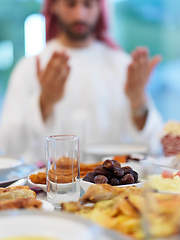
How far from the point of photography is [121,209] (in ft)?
1.10

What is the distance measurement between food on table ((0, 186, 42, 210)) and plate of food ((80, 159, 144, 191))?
99 millimetres

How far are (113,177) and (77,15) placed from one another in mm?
1280

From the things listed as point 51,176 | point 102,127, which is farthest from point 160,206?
point 102,127

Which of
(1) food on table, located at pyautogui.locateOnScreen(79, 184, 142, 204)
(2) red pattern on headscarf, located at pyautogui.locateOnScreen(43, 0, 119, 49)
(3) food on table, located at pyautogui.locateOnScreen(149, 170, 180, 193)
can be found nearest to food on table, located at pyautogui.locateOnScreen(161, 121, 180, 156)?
(3) food on table, located at pyautogui.locateOnScreen(149, 170, 180, 193)

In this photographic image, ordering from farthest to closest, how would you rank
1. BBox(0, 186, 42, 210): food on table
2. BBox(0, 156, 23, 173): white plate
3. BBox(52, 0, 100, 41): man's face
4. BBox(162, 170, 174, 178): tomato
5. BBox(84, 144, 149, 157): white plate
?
BBox(52, 0, 100, 41): man's face → BBox(84, 144, 149, 157): white plate → BBox(0, 156, 23, 173): white plate → BBox(162, 170, 174, 178): tomato → BBox(0, 186, 42, 210): food on table

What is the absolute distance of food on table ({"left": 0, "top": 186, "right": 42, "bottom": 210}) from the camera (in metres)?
0.35

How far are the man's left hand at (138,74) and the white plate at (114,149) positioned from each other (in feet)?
1.22

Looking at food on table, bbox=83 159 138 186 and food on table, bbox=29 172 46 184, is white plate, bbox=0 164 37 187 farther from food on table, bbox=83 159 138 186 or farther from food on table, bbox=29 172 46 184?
food on table, bbox=83 159 138 186

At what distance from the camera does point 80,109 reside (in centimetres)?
158

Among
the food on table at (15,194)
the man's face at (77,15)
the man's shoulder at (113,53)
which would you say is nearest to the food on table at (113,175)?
the food on table at (15,194)

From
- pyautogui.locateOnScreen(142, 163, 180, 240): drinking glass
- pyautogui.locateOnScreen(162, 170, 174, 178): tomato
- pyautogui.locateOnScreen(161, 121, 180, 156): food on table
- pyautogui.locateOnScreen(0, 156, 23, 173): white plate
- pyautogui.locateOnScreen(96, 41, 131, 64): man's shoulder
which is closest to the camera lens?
pyautogui.locateOnScreen(142, 163, 180, 240): drinking glass

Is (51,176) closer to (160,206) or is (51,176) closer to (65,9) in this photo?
(160,206)

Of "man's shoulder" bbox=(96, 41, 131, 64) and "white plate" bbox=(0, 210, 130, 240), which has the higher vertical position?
"man's shoulder" bbox=(96, 41, 131, 64)

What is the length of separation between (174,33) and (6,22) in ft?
6.89
